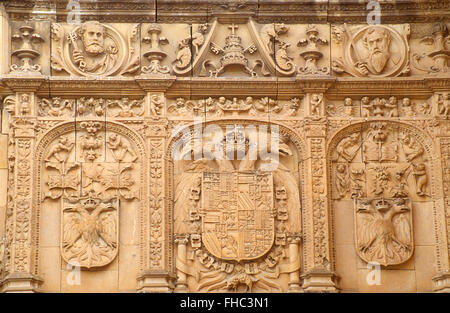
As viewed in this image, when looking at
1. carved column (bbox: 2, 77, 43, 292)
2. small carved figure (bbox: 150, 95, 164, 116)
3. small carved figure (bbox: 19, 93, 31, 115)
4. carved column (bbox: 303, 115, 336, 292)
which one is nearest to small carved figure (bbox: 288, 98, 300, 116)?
carved column (bbox: 303, 115, 336, 292)

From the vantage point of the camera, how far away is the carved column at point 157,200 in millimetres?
14359

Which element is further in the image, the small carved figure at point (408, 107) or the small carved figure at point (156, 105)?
the small carved figure at point (408, 107)

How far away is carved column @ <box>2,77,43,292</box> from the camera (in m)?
14.3

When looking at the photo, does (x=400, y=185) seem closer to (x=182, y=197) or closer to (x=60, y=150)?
(x=182, y=197)

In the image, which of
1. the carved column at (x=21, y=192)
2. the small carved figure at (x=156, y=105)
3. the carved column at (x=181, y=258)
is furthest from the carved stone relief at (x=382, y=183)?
the carved column at (x=21, y=192)

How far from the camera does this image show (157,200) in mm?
14688

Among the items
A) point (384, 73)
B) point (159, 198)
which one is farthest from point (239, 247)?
point (384, 73)

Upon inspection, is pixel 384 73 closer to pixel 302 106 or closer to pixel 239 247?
pixel 302 106

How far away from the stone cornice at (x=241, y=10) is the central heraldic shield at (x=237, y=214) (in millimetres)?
2325

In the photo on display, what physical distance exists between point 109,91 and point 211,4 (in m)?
1.90

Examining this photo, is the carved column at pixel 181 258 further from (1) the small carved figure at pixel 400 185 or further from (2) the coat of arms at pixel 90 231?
(1) the small carved figure at pixel 400 185

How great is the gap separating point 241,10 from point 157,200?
299cm
